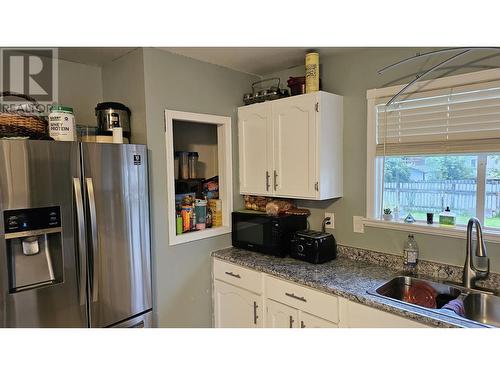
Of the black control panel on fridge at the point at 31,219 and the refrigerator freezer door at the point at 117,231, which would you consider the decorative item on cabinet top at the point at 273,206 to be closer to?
the refrigerator freezer door at the point at 117,231

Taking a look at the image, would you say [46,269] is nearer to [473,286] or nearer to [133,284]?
[133,284]

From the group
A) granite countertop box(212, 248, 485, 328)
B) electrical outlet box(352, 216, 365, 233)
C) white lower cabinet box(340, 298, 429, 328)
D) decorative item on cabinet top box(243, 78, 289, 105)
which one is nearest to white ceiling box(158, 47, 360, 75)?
decorative item on cabinet top box(243, 78, 289, 105)

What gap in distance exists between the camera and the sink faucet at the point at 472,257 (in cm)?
160

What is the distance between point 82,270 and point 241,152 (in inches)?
56.8

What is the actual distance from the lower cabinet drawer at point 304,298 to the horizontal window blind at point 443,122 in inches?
40.5

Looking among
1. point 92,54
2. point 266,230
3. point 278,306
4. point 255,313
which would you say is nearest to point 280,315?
point 278,306

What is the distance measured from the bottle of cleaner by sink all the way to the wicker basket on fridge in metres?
2.18

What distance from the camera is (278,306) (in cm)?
199

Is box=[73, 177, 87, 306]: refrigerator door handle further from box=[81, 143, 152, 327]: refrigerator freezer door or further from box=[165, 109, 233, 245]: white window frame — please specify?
box=[165, 109, 233, 245]: white window frame

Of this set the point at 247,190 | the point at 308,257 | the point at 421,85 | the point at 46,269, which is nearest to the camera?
the point at 46,269

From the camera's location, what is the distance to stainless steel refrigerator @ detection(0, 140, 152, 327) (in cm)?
144

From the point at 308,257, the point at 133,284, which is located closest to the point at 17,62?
the point at 133,284

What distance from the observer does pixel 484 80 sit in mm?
1645

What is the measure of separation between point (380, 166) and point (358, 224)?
0.44 metres
